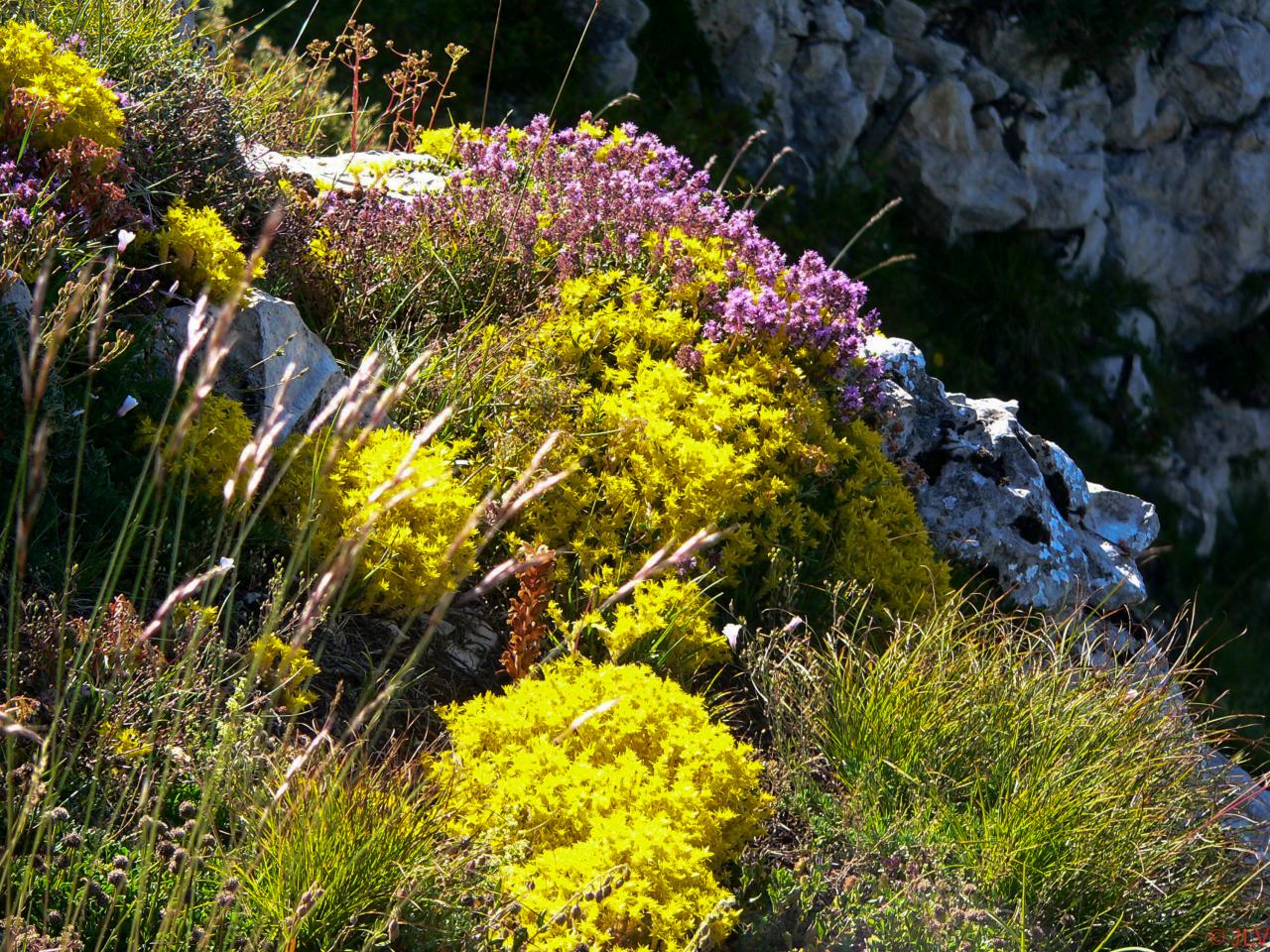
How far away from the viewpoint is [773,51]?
10.1 meters

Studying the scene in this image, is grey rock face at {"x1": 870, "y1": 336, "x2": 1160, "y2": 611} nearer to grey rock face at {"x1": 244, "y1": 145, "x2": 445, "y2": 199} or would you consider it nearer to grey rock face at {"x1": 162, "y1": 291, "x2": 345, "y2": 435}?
grey rock face at {"x1": 244, "y1": 145, "x2": 445, "y2": 199}

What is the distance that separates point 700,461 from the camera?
4.21 metres

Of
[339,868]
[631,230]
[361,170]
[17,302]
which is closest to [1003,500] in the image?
[631,230]

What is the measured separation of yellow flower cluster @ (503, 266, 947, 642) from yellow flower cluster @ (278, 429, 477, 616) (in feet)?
1.43

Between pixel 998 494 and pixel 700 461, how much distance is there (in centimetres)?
176

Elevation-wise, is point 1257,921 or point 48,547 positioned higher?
point 1257,921

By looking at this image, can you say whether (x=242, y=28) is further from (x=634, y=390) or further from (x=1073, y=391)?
(x=1073, y=391)

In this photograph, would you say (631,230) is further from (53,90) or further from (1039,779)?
(1039,779)

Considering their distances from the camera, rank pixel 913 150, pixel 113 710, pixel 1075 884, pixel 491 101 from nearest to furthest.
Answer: pixel 113 710 < pixel 1075 884 < pixel 491 101 < pixel 913 150

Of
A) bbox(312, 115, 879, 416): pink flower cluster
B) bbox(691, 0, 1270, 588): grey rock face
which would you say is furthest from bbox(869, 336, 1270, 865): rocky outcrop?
bbox(691, 0, 1270, 588): grey rock face

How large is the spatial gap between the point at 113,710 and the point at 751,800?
5.44 ft

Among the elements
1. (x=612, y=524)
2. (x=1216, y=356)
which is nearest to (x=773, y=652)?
(x=612, y=524)

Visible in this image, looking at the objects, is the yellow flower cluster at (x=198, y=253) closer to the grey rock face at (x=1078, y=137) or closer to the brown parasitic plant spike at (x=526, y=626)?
the brown parasitic plant spike at (x=526, y=626)

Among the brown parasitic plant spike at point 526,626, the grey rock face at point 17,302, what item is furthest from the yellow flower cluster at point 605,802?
the grey rock face at point 17,302
